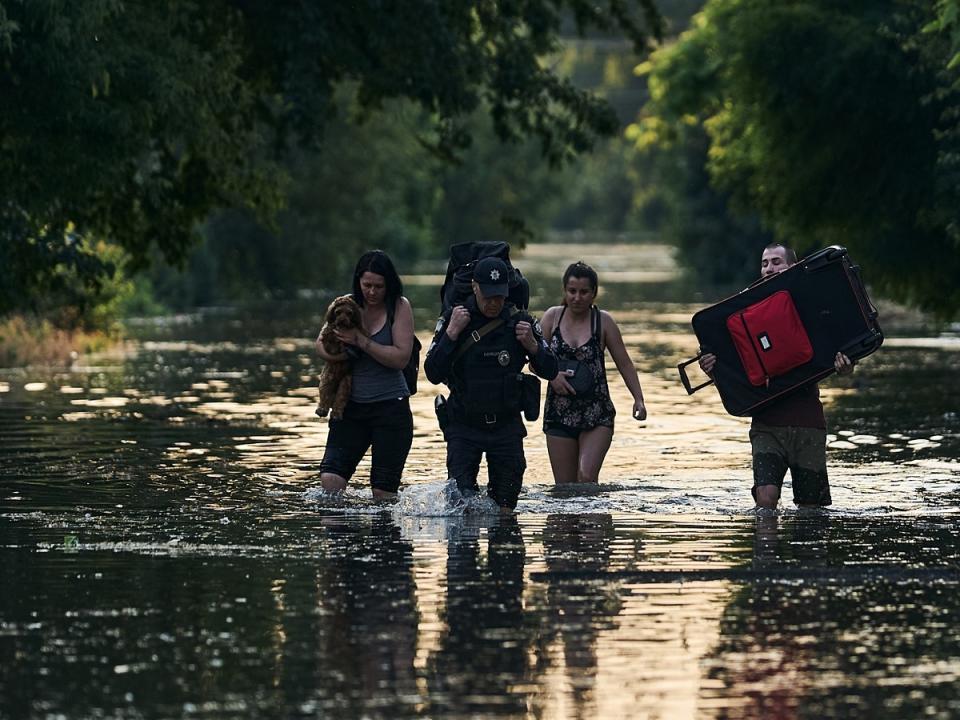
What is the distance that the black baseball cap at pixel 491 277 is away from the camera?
479 inches

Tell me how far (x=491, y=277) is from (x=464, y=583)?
2188 millimetres

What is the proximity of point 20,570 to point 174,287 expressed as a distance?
1437 inches

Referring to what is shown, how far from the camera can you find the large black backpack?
12.5 metres

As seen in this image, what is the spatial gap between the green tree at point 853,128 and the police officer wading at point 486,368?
1033 centimetres

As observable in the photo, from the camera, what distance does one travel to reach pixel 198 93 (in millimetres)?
21062

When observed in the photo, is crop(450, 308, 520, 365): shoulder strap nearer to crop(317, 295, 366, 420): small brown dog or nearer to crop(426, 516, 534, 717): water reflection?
crop(426, 516, 534, 717): water reflection

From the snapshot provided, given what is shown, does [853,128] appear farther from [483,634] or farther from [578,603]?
[483,634]

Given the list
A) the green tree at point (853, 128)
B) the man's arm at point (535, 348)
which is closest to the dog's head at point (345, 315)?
the man's arm at point (535, 348)

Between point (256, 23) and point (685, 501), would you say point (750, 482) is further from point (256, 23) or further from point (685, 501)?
point (256, 23)

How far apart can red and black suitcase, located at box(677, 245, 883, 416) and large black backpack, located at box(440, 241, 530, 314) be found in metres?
1.11

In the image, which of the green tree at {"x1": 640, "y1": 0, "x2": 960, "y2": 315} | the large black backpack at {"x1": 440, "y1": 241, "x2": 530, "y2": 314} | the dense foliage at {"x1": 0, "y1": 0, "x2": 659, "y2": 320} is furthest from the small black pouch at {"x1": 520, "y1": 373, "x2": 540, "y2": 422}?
the green tree at {"x1": 640, "y1": 0, "x2": 960, "y2": 315}

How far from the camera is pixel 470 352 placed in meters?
12.5

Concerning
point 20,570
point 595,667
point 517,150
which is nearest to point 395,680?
point 595,667

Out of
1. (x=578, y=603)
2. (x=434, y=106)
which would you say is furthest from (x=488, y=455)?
(x=434, y=106)
